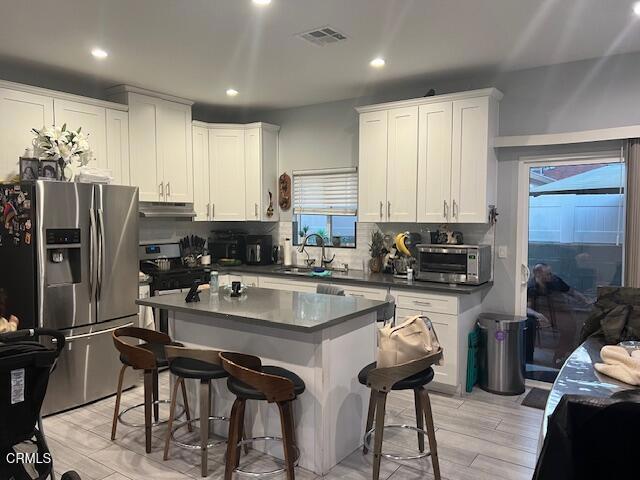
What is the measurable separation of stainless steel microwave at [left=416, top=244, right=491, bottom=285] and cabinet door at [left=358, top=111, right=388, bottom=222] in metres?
0.65

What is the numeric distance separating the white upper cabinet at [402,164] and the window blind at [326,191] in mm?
721

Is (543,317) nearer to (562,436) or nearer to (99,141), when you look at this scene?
(562,436)

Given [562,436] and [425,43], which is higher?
[425,43]

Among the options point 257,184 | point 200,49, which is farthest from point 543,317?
point 200,49

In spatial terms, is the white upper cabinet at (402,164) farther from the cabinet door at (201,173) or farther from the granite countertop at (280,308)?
the cabinet door at (201,173)

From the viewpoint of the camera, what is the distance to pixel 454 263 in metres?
4.31

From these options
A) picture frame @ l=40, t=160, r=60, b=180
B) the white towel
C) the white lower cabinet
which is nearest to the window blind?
the white lower cabinet

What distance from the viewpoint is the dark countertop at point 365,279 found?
4.11m

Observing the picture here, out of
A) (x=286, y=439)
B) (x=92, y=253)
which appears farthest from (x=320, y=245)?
(x=286, y=439)

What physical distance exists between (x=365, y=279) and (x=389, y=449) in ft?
5.66

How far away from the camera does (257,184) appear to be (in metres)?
5.70

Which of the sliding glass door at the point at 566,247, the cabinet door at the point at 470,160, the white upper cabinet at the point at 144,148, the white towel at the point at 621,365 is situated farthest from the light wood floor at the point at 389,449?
the white upper cabinet at the point at 144,148

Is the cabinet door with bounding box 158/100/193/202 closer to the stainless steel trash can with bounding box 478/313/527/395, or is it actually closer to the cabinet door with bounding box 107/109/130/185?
the cabinet door with bounding box 107/109/130/185

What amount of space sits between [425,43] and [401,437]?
2869mm
